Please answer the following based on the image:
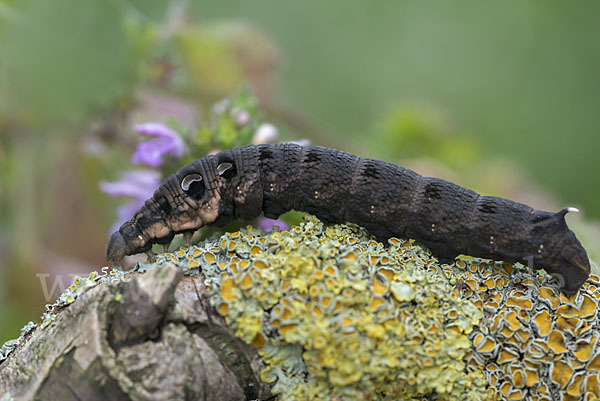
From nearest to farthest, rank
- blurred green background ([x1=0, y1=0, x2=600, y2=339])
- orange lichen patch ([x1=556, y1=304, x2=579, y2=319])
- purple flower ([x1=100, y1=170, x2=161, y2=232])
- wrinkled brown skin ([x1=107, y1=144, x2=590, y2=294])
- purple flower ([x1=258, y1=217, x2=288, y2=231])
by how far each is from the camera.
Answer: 1. orange lichen patch ([x1=556, y1=304, x2=579, y2=319])
2. wrinkled brown skin ([x1=107, y1=144, x2=590, y2=294])
3. purple flower ([x1=258, y1=217, x2=288, y2=231])
4. purple flower ([x1=100, y1=170, x2=161, y2=232])
5. blurred green background ([x1=0, y1=0, x2=600, y2=339])

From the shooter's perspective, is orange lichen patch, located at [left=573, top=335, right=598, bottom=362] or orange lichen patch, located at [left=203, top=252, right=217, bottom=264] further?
orange lichen patch, located at [left=203, top=252, right=217, bottom=264]

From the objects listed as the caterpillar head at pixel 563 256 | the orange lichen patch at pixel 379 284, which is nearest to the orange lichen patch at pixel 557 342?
the caterpillar head at pixel 563 256

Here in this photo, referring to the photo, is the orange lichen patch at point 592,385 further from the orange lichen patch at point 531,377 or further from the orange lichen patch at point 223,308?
the orange lichen patch at point 223,308

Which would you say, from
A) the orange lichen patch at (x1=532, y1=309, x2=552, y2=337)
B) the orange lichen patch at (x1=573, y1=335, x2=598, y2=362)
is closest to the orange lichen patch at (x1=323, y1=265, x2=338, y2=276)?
the orange lichen patch at (x1=532, y1=309, x2=552, y2=337)

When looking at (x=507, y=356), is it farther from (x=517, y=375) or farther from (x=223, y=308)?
(x=223, y=308)

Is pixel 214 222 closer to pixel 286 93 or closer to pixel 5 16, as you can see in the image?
pixel 5 16

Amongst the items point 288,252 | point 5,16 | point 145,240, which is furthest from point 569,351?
point 5,16

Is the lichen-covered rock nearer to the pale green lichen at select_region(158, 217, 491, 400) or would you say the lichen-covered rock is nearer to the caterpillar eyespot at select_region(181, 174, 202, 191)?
the pale green lichen at select_region(158, 217, 491, 400)
